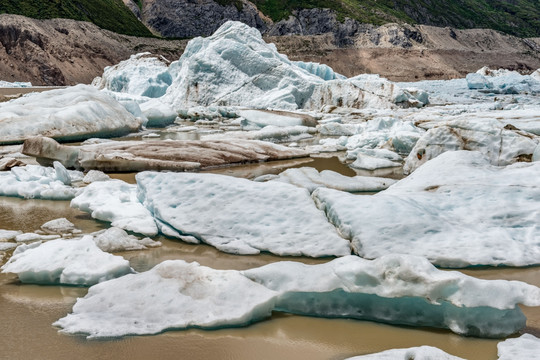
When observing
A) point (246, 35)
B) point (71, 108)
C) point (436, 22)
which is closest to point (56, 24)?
point (246, 35)

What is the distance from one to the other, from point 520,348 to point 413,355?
50 cm

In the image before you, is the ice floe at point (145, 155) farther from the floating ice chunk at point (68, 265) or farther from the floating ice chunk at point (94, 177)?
the floating ice chunk at point (68, 265)

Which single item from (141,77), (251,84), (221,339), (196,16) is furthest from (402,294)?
(196,16)

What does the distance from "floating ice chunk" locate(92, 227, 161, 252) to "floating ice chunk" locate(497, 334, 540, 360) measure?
246 centimetres

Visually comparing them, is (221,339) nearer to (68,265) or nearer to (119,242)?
(68,265)

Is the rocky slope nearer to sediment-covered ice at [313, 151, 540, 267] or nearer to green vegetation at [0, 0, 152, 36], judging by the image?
green vegetation at [0, 0, 152, 36]

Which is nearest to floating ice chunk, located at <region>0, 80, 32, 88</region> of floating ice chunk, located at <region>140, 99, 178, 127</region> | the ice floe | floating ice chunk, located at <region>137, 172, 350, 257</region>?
floating ice chunk, located at <region>140, 99, 178, 127</region>

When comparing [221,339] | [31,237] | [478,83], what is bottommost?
[478,83]

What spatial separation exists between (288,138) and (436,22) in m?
81.3

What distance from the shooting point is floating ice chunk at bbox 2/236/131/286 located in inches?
119

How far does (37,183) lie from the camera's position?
570 cm

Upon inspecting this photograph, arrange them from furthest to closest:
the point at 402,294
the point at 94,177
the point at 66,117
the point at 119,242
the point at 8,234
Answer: the point at 66,117 → the point at 94,177 → the point at 8,234 → the point at 119,242 → the point at 402,294

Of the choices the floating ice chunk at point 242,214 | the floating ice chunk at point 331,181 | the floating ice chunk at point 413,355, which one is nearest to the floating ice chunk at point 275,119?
the floating ice chunk at point 331,181

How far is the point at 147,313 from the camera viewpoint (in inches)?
101
